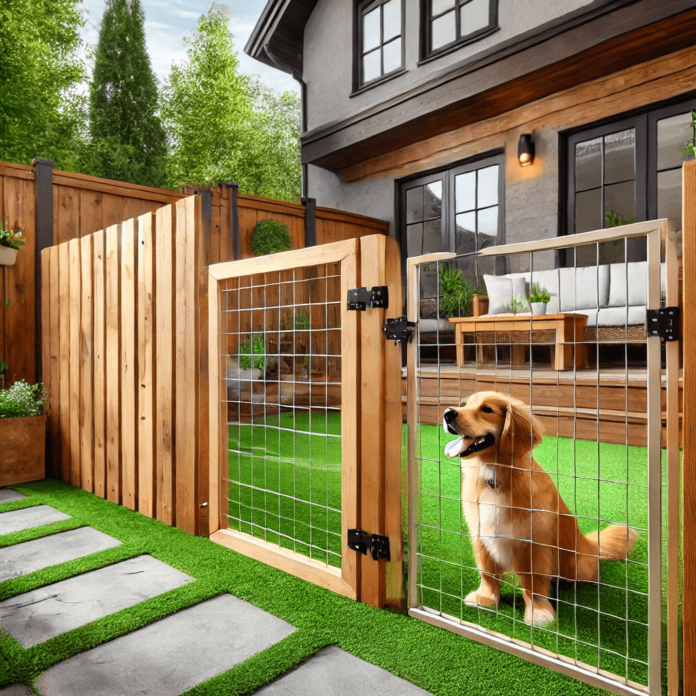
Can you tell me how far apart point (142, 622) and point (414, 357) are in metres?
1.15

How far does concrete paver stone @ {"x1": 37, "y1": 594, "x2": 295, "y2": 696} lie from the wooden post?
1.00 m

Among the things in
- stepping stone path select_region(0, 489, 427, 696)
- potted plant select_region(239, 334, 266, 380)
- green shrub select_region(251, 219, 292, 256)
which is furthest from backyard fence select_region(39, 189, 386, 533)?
green shrub select_region(251, 219, 292, 256)

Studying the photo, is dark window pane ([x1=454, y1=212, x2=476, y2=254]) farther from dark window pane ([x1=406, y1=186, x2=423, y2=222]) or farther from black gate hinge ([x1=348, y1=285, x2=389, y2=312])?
black gate hinge ([x1=348, y1=285, x2=389, y2=312])

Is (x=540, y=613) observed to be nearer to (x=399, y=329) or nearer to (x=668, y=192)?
(x=399, y=329)

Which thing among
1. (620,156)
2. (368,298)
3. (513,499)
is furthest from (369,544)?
(620,156)

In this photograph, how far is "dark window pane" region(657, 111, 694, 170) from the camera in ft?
14.8

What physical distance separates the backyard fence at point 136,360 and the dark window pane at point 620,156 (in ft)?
14.0

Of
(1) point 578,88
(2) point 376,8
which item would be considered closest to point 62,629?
(1) point 578,88

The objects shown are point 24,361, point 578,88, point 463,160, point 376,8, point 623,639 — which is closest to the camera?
point 623,639

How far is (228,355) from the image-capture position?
2232mm

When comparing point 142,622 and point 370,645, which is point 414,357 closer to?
point 370,645

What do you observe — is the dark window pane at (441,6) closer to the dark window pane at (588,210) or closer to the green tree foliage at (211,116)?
the dark window pane at (588,210)

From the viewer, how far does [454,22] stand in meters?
6.20

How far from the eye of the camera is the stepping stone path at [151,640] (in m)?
1.24
